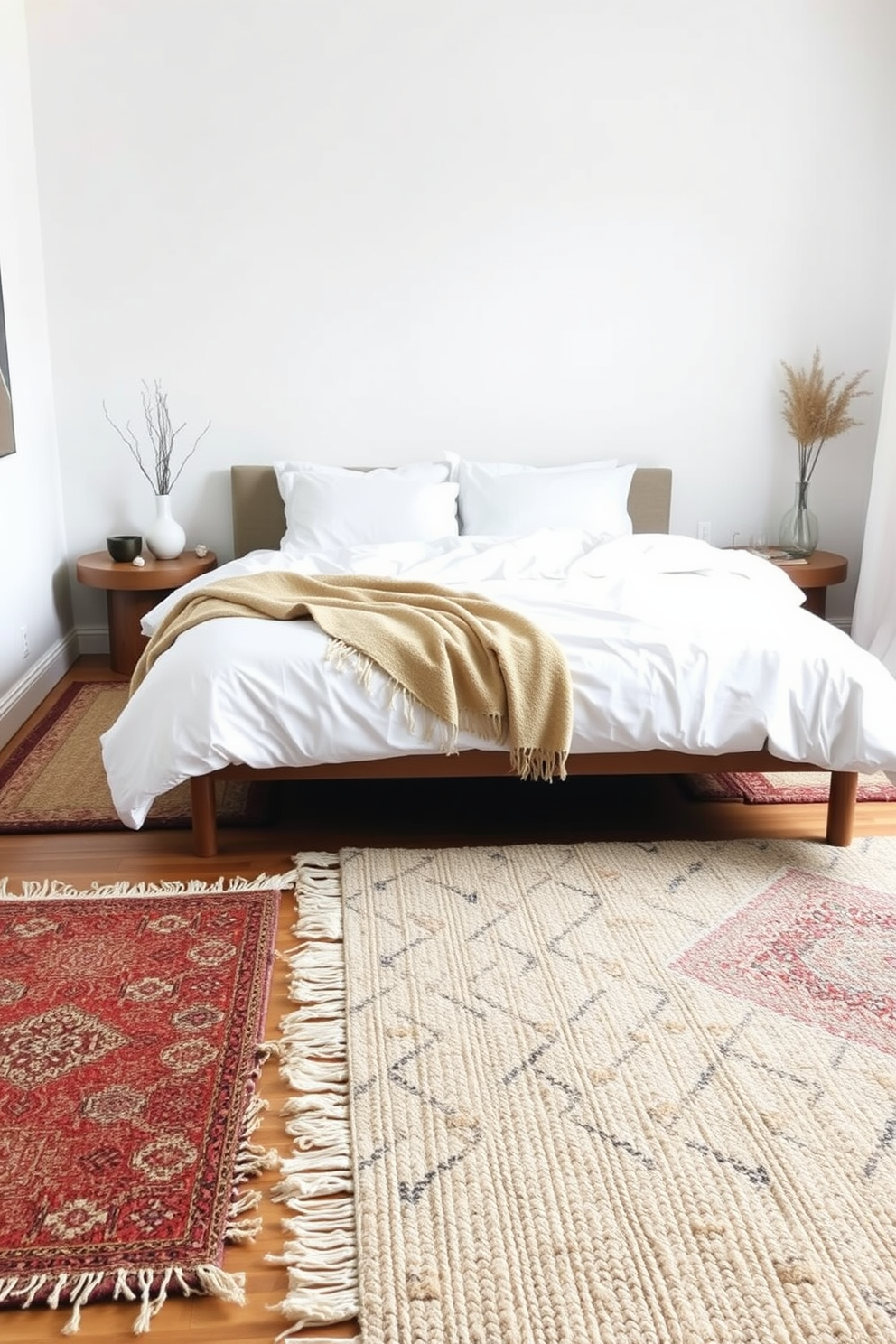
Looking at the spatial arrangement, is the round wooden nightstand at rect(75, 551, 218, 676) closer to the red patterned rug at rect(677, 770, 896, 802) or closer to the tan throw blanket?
the tan throw blanket

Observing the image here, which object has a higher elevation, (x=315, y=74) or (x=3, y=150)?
(x=315, y=74)

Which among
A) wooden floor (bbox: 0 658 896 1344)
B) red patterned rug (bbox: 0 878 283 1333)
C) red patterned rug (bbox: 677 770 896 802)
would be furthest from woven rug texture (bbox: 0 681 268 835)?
red patterned rug (bbox: 677 770 896 802)

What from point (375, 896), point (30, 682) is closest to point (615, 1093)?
point (375, 896)

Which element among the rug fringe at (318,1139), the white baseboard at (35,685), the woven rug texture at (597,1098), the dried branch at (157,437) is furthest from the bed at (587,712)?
the dried branch at (157,437)

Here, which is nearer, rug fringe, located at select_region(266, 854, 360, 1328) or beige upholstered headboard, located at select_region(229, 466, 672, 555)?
rug fringe, located at select_region(266, 854, 360, 1328)

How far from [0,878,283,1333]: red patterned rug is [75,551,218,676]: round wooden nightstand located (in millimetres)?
2057

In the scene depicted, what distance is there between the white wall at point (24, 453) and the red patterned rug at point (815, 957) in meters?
2.72

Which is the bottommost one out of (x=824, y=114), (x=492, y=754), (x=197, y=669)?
(x=492, y=754)

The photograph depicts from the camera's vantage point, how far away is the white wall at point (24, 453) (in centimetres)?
434

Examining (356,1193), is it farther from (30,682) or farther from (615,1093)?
(30,682)

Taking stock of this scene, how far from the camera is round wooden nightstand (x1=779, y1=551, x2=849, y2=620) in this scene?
4.91 metres

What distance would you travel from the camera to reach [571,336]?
5164 millimetres

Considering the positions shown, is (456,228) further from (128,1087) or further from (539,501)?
(128,1087)

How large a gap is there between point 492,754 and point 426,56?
3399 mm
